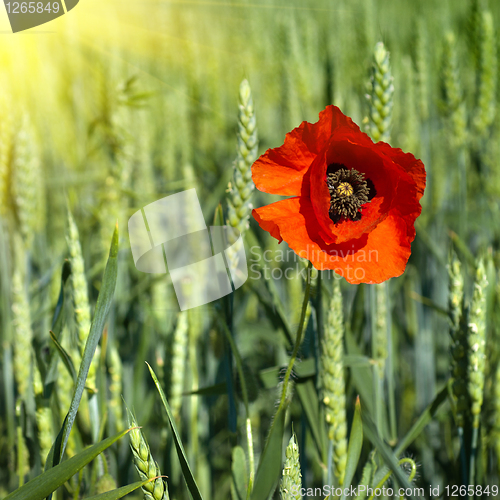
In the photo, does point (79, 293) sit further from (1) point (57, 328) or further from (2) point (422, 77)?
(2) point (422, 77)

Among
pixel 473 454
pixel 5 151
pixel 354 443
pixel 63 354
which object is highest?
pixel 5 151

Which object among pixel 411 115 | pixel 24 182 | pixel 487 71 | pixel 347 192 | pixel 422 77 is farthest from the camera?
pixel 411 115

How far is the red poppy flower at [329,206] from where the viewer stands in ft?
1.23

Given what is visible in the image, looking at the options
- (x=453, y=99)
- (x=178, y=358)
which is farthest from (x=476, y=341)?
(x=453, y=99)

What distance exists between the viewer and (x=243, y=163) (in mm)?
430

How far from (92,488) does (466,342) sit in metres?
0.45

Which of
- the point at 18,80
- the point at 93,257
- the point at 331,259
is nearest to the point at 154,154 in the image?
the point at 18,80

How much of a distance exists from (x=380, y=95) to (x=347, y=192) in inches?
5.0

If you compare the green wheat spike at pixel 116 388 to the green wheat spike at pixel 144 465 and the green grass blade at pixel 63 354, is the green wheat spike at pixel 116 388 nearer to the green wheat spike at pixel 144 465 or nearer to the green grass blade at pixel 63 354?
the green grass blade at pixel 63 354

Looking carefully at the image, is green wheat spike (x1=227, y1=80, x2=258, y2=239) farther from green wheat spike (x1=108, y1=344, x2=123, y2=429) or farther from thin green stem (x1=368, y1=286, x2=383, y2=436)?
green wheat spike (x1=108, y1=344, x2=123, y2=429)

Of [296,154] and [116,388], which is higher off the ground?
[296,154]

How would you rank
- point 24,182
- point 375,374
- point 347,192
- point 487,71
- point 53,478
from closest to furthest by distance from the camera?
point 53,478
point 347,192
point 375,374
point 24,182
point 487,71

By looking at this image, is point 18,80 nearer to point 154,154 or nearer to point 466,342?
point 154,154

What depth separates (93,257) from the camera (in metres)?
1.07
